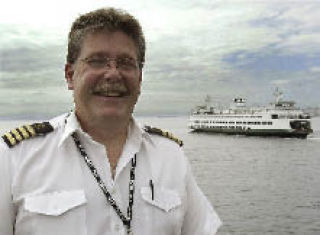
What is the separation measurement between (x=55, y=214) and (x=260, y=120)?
73874mm

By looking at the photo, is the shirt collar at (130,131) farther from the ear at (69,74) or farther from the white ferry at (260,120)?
the white ferry at (260,120)

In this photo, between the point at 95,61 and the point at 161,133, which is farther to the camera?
the point at 161,133

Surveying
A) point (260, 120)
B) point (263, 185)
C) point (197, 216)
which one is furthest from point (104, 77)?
point (260, 120)

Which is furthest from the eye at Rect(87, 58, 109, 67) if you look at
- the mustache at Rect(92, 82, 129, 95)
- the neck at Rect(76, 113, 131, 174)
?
the neck at Rect(76, 113, 131, 174)

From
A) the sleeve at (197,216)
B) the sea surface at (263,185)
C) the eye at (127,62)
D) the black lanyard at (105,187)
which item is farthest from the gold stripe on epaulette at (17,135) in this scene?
the sea surface at (263,185)

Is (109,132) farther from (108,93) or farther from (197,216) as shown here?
(197,216)

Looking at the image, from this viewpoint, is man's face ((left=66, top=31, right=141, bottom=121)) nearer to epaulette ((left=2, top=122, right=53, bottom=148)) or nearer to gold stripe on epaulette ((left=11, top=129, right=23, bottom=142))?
epaulette ((left=2, top=122, right=53, bottom=148))

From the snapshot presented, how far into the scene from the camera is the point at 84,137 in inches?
95.3

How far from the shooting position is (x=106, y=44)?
2.38m

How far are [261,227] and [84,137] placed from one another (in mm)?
20607

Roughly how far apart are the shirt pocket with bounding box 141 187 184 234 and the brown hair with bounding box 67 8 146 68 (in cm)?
75

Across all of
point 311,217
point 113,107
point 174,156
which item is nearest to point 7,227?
point 113,107

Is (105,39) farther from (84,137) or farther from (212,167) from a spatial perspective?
(212,167)

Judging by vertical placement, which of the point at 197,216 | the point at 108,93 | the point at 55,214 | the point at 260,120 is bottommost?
the point at 260,120
